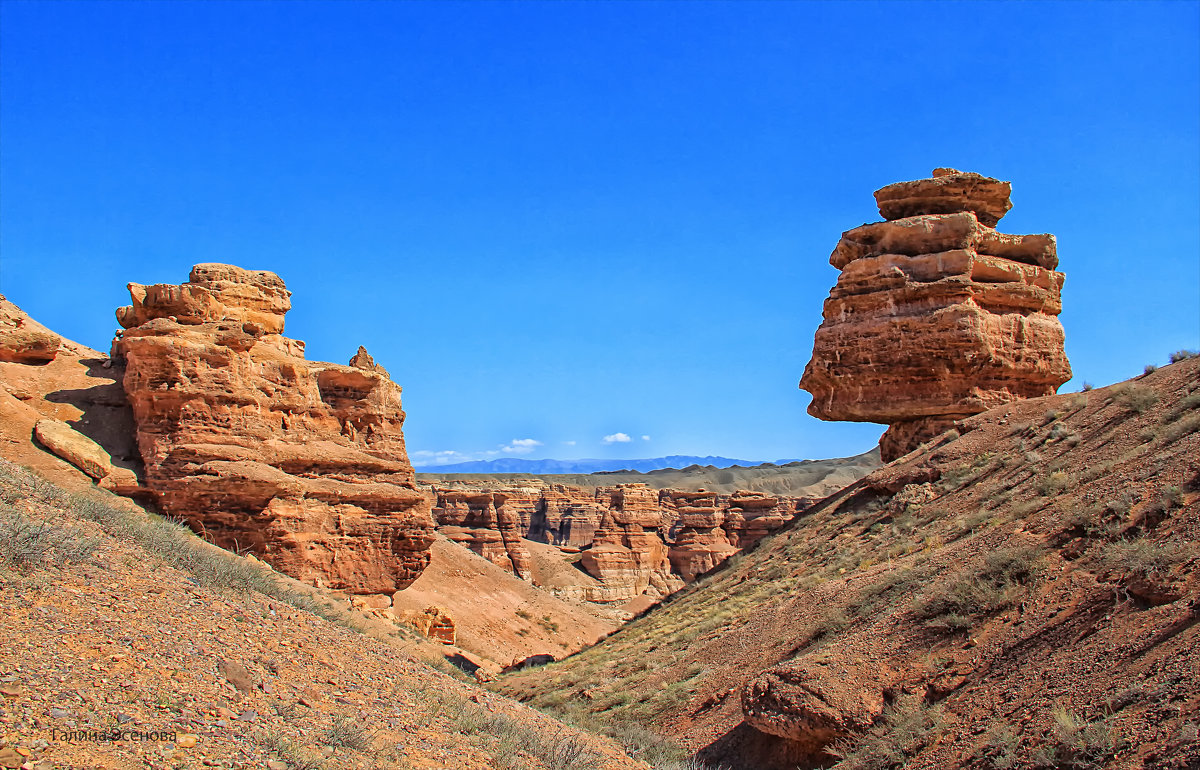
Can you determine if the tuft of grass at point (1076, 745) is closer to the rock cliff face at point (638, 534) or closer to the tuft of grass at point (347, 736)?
the tuft of grass at point (347, 736)

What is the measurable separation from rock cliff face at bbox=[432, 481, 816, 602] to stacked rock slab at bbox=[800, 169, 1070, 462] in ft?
102

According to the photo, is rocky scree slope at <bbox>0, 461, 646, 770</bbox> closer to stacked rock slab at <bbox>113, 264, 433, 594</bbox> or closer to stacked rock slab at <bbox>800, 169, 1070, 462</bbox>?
stacked rock slab at <bbox>113, 264, 433, 594</bbox>

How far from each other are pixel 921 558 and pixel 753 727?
4.38 metres

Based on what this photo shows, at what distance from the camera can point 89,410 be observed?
1816cm

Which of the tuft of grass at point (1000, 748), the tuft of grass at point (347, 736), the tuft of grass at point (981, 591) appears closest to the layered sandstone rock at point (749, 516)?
the tuft of grass at point (981, 591)

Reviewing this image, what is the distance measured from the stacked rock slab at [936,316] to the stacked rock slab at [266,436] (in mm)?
11020

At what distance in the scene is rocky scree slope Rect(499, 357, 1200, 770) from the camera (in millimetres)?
7309

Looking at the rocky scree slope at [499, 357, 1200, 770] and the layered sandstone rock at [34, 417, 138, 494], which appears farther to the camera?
the layered sandstone rock at [34, 417, 138, 494]

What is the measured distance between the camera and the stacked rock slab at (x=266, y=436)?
1739cm

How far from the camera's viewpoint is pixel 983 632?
930cm

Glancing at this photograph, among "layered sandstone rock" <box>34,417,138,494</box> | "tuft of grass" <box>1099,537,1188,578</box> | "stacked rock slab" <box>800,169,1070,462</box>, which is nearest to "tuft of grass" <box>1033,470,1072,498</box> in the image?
"tuft of grass" <box>1099,537,1188,578</box>

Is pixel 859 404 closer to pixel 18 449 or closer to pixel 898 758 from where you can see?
pixel 898 758

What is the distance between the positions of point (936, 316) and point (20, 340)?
20.2m

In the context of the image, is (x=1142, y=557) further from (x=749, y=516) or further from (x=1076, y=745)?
(x=749, y=516)
